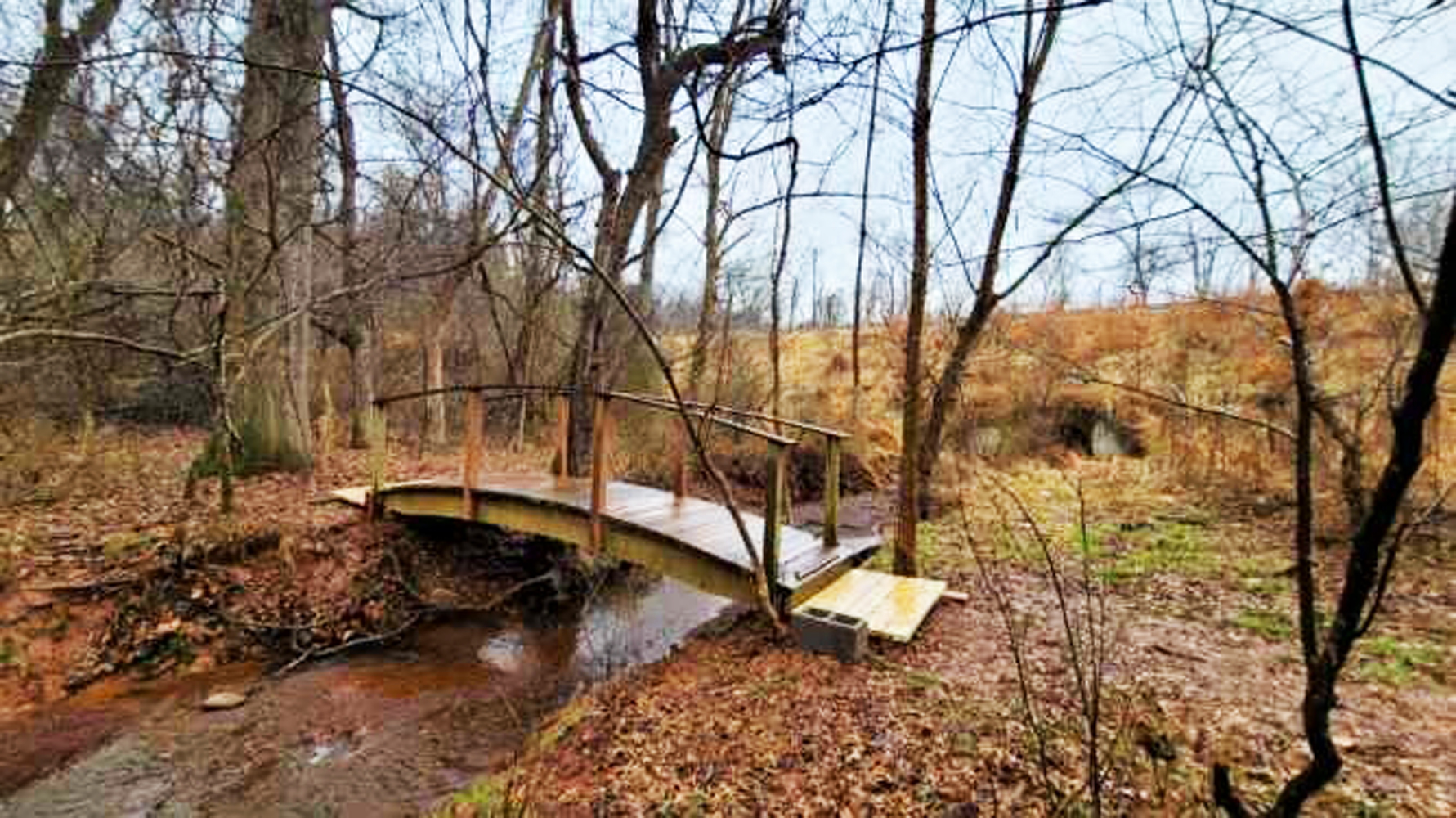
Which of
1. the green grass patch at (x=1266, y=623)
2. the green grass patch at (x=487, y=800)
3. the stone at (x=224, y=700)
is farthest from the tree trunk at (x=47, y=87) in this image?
the green grass patch at (x=1266, y=623)

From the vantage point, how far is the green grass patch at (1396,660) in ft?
10.7

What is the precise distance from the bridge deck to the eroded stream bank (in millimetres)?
1125

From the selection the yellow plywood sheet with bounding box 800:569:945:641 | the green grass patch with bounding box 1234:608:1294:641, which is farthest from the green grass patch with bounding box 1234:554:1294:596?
the yellow plywood sheet with bounding box 800:569:945:641

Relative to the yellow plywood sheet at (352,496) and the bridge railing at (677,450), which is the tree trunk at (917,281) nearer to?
the bridge railing at (677,450)

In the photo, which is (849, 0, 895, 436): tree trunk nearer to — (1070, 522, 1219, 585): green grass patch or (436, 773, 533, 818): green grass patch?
(436, 773, 533, 818): green grass patch

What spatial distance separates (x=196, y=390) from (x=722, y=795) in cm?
1312

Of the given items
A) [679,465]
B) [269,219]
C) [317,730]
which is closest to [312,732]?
[317,730]

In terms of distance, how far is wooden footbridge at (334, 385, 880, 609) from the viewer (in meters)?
4.14

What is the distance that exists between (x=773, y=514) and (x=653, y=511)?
1615mm

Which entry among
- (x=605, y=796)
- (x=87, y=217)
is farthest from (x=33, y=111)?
(x=605, y=796)

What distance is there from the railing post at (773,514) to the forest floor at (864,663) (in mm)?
429

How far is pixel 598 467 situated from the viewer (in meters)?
4.80

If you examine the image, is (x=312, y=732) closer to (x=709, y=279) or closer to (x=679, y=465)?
(x=679, y=465)

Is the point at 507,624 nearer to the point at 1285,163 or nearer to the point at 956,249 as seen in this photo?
the point at 956,249
